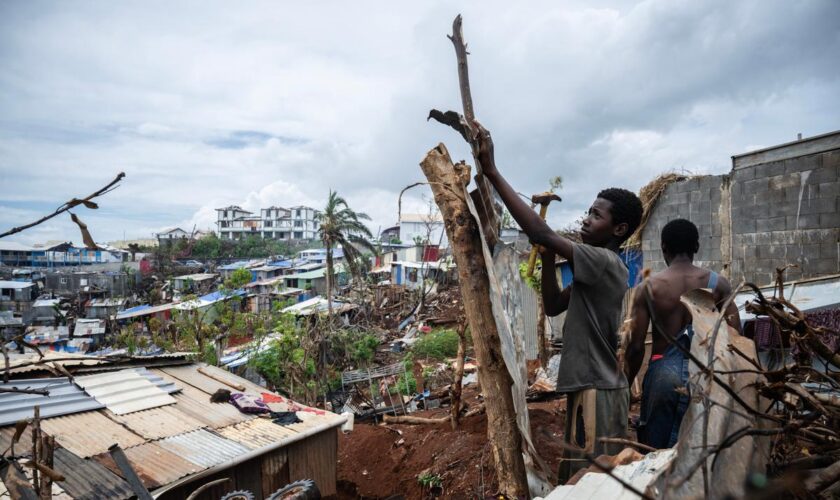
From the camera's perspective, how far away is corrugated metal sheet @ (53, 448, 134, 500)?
137 inches

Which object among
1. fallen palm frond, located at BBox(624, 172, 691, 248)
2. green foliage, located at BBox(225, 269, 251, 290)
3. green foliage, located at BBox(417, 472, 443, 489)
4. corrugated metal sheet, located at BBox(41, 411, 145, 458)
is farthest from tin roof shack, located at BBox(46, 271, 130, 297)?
green foliage, located at BBox(417, 472, 443, 489)

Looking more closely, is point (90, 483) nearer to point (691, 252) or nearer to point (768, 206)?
point (691, 252)

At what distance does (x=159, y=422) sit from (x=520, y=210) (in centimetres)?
470

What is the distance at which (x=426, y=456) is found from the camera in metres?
4.41

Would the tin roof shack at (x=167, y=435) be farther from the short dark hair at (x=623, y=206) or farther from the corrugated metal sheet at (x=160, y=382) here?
the short dark hair at (x=623, y=206)

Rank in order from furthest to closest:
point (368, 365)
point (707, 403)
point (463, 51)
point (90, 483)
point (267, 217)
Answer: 1. point (267, 217)
2. point (368, 365)
3. point (90, 483)
4. point (463, 51)
5. point (707, 403)

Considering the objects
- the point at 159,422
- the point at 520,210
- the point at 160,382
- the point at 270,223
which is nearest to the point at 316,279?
the point at 160,382

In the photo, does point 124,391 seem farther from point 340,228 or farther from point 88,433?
point 340,228

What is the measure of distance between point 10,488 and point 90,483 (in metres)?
2.88

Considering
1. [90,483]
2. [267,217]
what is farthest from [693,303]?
[267,217]

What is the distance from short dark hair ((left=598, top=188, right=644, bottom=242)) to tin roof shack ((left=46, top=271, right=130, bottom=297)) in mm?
43367

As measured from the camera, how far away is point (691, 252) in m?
2.71

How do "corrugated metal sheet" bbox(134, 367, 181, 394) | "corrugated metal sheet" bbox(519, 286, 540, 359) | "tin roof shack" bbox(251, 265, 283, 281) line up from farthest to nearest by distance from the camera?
"tin roof shack" bbox(251, 265, 283, 281), "corrugated metal sheet" bbox(519, 286, 540, 359), "corrugated metal sheet" bbox(134, 367, 181, 394)

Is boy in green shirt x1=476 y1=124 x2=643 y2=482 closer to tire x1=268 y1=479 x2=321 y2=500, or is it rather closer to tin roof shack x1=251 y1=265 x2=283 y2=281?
tire x1=268 y1=479 x2=321 y2=500
